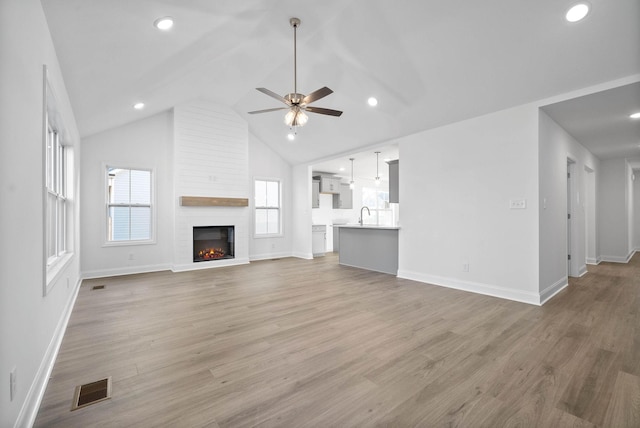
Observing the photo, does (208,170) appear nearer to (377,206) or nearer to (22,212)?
(22,212)

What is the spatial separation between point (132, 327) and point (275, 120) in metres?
4.77

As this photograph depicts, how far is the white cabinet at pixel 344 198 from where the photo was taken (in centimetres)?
961

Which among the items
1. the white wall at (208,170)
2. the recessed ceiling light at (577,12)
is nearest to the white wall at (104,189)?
the white wall at (208,170)

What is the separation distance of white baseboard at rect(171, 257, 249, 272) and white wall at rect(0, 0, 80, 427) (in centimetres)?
385

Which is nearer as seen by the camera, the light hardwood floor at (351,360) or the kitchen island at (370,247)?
the light hardwood floor at (351,360)

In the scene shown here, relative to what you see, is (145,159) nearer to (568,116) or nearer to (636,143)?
(568,116)

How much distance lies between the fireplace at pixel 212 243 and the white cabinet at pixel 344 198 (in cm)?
388

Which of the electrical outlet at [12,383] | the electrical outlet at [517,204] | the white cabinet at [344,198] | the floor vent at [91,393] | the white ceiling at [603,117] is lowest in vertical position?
the floor vent at [91,393]

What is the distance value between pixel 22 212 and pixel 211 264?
499 cm

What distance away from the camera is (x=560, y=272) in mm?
4324

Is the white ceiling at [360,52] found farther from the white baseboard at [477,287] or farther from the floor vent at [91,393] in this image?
the floor vent at [91,393]

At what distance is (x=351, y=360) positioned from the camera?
2.28 meters

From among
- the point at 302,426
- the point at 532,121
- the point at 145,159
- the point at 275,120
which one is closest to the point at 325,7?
the point at 532,121

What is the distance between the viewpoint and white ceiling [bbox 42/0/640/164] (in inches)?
103
